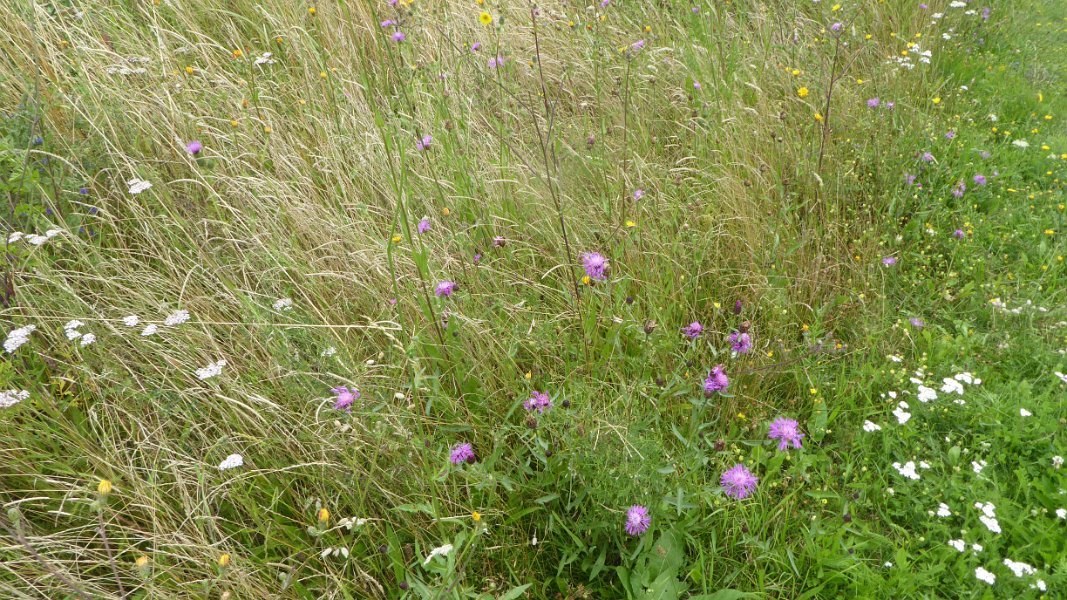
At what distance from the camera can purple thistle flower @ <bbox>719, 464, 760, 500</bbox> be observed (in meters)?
1.56

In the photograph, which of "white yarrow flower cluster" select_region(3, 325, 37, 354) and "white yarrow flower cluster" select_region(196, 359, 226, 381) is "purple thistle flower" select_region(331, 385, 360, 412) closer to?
"white yarrow flower cluster" select_region(196, 359, 226, 381)

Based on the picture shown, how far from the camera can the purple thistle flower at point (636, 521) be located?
1.46m

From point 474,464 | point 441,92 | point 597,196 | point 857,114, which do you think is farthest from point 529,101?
point 474,464

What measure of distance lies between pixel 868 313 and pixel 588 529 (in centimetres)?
134

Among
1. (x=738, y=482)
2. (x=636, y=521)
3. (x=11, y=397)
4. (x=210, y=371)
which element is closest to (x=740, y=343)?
(x=738, y=482)

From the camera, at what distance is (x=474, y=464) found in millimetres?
1516

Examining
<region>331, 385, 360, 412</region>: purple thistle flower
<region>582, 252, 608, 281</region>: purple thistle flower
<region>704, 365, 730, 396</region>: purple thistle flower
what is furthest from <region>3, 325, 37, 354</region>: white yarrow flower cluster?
Answer: <region>704, 365, 730, 396</region>: purple thistle flower

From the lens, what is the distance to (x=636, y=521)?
1458 mm

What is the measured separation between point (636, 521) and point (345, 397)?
750mm

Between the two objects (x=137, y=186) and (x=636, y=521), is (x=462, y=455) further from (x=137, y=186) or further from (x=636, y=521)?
(x=137, y=186)

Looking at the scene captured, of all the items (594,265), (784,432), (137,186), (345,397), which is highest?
(137,186)

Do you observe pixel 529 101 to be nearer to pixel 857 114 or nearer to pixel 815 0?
pixel 857 114

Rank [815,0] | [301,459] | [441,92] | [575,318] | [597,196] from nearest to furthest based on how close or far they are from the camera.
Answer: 1. [301,459]
2. [575,318]
3. [597,196]
4. [441,92]
5. [815,0]

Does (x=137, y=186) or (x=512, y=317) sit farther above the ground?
(x=137, y=186)
